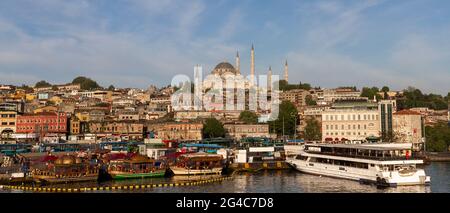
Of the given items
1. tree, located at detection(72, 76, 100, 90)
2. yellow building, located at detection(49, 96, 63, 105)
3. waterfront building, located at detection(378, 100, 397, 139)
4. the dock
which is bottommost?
the dock

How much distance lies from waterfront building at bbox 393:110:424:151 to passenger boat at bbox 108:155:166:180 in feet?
113

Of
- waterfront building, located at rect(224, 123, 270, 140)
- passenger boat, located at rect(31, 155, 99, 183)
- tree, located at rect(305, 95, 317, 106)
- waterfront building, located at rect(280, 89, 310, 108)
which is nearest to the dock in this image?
passenger boat, located at rect(31, 155, 99, 183)

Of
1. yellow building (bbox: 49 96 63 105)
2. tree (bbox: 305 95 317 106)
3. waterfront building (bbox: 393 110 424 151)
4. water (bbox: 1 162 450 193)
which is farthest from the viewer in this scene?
tree (bbox: 305 95 317 106)

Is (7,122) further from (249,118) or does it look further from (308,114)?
(308,114)

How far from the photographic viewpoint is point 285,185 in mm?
27641

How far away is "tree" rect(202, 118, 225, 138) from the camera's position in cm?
6266

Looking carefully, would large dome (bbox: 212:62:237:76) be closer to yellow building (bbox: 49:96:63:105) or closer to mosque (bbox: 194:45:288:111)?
mosque (bbox: 194:45:288:111)

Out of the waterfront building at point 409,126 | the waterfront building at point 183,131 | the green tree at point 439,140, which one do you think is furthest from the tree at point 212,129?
the green tree at point 439,140

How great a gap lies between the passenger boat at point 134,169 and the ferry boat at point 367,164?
34.5ft

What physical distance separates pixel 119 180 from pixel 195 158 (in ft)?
17.4

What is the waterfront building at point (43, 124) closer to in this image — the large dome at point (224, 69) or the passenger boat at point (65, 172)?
the passenger boat at point (65, 172)

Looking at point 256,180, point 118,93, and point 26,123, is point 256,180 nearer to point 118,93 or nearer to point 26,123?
point 26,123
